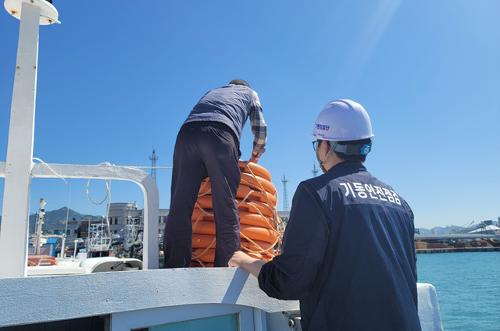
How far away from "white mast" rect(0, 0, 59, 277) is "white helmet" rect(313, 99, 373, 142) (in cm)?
186

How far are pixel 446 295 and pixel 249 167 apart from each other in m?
27.5

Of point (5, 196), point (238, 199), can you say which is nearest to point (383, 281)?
point (238, 199)

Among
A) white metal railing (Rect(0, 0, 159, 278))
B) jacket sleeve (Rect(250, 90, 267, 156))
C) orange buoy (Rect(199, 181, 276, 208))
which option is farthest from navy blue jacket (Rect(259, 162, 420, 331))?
jacket sleeve (Rect(250, 90, 267, 156))

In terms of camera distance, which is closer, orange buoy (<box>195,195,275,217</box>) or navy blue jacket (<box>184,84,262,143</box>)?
navy blue jacket (<box>184,84,262,143</box>)

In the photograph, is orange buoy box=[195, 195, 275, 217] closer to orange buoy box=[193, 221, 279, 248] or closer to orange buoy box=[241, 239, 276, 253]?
orange buoy box=[193, 221, 279, 248]

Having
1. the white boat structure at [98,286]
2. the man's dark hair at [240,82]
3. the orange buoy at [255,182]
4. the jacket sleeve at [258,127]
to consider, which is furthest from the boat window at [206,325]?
the man's dark hair at [240,82]

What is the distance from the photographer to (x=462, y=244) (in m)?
100

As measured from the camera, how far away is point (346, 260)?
5.53 feet

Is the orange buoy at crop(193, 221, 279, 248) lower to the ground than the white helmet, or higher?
lower

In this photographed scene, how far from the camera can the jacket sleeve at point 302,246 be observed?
171cm

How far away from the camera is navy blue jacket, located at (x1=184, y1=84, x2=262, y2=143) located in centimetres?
316

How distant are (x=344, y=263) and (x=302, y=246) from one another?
0.20 m

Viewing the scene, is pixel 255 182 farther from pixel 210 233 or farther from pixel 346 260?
pixel 346 260

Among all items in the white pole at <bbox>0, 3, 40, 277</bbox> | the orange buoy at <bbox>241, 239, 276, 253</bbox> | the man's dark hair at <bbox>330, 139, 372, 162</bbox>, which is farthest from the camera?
the orange buoy at <bbox>241, 239, 276, 253</bbox>
